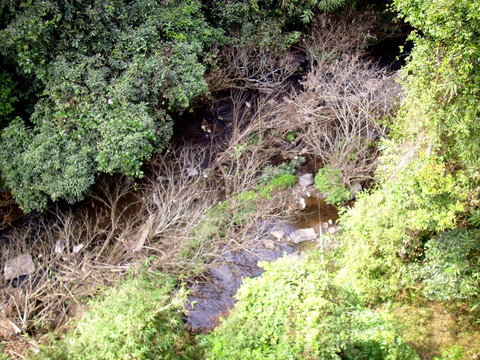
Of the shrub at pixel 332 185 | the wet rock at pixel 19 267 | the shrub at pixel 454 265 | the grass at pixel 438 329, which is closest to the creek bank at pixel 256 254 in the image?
the shrub at pixel 332 185

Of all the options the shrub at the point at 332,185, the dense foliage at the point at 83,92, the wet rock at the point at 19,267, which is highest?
the dense foliage at the point at 83,92

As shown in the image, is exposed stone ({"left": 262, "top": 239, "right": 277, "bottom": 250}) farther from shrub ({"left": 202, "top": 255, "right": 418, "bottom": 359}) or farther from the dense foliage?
shrub ({"left": 202, "top": 255, "right": 418, "bottom": 359})

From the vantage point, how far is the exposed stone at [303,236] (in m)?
9.52

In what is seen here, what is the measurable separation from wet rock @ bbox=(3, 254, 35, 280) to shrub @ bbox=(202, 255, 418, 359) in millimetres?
5585

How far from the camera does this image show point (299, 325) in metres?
4.75

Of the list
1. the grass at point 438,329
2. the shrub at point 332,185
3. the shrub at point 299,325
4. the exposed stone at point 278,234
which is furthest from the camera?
the shrub at point 332,185

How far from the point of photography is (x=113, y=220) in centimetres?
921

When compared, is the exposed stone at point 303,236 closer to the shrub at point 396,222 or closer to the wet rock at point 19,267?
the shrub at point 396,222

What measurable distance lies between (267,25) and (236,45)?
3.99ft

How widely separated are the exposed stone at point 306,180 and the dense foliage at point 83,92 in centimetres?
413

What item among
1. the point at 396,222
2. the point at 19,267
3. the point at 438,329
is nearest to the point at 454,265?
the point at 396,222

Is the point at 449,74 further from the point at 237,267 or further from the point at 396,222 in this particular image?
the point at 237,267

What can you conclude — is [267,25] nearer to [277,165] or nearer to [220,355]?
[277,165]

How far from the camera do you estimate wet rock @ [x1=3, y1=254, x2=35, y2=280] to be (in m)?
8.38
